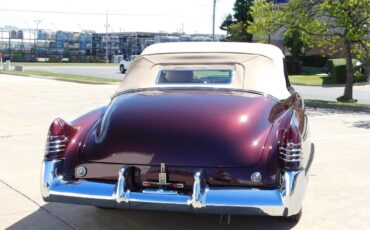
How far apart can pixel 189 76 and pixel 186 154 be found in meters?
1.33

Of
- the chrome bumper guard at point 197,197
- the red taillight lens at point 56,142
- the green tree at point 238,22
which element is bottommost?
the chrome bumper guard at point 197,197

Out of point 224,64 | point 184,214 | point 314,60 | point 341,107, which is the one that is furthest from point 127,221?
point 314,60

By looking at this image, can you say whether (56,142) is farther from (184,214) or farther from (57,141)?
(184,214)

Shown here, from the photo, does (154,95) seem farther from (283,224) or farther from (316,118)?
(316,118)

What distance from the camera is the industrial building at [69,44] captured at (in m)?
59.4

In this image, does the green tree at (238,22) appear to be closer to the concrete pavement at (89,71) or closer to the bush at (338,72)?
the concrete pavement at (89,71)

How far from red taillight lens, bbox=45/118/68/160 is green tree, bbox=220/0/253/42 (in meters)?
41.5

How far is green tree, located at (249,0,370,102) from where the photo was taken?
1535 cm

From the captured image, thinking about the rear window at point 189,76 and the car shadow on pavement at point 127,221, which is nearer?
the car shadow on pavement at point 127,221

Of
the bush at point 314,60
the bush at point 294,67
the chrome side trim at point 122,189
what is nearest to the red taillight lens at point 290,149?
the chrome side trim at point 122,189

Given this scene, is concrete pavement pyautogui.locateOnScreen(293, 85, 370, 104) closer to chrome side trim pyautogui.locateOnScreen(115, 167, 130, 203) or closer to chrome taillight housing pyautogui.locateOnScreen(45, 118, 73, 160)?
chrome taillight housing pyautogui.locateOnScreen(45, 118, 73, 160)

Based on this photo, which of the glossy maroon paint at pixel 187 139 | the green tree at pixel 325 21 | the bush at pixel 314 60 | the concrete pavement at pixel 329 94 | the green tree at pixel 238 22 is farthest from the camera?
the green tree at pixel 238 22

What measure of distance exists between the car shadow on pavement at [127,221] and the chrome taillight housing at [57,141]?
2.31 feet

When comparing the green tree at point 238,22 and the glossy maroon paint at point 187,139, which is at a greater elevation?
the green tree at point 238,22
